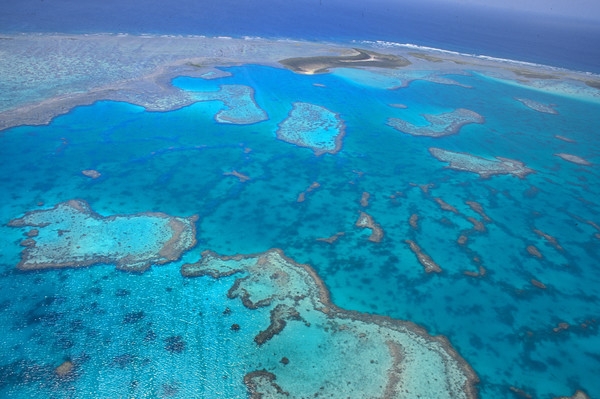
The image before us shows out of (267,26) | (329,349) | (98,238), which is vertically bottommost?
(98,238)

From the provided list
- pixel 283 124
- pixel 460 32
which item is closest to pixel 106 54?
pixel 283 124

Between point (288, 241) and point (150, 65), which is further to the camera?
point (150, 65)

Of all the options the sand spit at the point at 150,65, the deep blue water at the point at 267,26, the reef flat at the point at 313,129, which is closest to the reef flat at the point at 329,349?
the reef flat at the point at 313,129

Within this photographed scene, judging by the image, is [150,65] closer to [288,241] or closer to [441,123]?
[441,123]

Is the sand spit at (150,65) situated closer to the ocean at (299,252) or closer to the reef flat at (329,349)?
the ocean at (299,252)

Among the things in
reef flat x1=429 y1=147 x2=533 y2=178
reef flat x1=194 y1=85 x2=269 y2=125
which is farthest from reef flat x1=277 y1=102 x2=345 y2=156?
reef flat x1=429 y1=147 x2=533 y2=178

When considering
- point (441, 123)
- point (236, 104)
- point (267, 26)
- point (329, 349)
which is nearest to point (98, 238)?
point (329, 349)

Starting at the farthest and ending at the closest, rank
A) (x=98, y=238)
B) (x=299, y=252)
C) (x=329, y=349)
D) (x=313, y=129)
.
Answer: (x=313, y=129)
(x=299, y=252)
(x=98, y=238)
(x=329, y=349)
